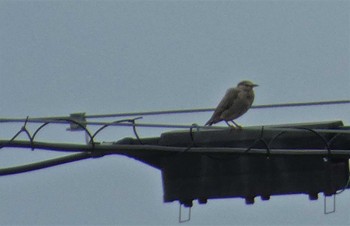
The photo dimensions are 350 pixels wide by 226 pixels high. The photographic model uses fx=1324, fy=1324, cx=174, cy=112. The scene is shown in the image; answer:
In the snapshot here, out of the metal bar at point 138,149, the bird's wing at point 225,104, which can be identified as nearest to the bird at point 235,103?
the bird's wing at point 225,104

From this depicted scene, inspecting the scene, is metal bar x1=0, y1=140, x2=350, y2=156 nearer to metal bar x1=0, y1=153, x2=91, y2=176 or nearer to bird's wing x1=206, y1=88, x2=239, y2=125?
metal bar x1=0, y1=153, x2=91, y2=176

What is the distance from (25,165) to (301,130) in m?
2.43

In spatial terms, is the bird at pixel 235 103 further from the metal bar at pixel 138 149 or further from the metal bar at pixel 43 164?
the metal bar at pixel 43 164

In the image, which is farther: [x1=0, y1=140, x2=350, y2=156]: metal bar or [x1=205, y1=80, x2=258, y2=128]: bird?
[x1=205, y1=80, x2=258, y2=128]: bird

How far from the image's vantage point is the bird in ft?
55.4

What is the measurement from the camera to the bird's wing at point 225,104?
16.8m

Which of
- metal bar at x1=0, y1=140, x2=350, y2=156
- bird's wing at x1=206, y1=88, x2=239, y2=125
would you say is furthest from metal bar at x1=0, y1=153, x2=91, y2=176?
bird's wing at x1=206, y1=88, x2=239, y2=125

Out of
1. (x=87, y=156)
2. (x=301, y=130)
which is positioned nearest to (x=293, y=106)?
(x=301, y=130)

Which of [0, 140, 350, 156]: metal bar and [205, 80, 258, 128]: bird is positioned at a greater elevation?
[205, 80, 258, 128]: bird

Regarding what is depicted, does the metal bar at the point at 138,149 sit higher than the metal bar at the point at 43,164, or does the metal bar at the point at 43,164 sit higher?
the metal bar at the point at 138,149

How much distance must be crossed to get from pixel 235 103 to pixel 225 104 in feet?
0.44

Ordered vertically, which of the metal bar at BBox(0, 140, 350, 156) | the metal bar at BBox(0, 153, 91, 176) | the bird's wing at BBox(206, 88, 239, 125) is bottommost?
the metal bar at BBox(0, 153, 91, 176)

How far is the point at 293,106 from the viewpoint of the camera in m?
13.1

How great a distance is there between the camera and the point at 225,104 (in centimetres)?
1727
